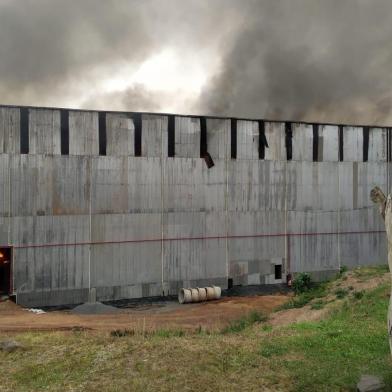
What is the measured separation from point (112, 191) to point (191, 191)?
4.23m

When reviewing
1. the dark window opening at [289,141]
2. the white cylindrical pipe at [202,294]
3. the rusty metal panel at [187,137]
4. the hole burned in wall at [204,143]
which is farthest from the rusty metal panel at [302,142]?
the white cylindrical pipe at [202,294]

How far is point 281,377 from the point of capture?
9.30m

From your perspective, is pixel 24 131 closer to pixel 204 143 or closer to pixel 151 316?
pixel 204 143

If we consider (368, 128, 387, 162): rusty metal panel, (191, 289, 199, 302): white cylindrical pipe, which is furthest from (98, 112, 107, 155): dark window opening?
(368, 128, 387, 162): rusty metal panel

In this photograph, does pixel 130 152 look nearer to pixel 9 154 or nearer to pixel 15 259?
pixel 9 154

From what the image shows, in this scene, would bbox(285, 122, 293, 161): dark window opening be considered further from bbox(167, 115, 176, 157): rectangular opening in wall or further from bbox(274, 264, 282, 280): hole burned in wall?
bbox(167, 115, 176, 157): rectangular opening in wall

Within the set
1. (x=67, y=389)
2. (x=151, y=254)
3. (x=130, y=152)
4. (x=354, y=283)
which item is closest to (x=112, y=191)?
(x=130, y=152)

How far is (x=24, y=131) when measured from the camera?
72.5ft

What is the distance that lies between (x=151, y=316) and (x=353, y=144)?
16.1m

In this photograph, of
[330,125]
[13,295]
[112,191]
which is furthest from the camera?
[330,125]

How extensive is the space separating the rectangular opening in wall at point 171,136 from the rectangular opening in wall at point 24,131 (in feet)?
22.7

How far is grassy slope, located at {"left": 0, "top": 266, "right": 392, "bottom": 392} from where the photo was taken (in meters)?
9.11

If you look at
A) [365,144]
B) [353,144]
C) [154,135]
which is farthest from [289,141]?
[154,135]

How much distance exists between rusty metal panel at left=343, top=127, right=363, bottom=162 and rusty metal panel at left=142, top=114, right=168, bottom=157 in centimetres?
1126
